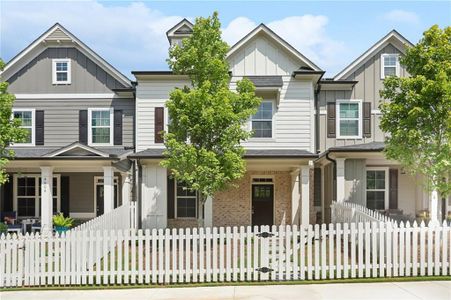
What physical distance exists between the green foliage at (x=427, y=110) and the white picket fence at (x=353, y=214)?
2.20 m

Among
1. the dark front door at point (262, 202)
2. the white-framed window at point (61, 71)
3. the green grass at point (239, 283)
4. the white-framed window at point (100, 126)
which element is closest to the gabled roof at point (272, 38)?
the dark front door at point (262, 202)

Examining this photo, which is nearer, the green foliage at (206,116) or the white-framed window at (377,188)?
the green foliage at (206,116)

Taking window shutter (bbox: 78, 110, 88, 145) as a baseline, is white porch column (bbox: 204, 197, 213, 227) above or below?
below

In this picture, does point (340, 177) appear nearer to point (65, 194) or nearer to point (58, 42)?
point (65, 194)

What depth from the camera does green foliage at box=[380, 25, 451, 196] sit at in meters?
12.6

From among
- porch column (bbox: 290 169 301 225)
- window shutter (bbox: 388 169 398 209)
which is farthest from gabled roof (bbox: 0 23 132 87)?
window shutter (bbox: 388 169 398 209)

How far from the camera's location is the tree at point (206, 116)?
43.9ft

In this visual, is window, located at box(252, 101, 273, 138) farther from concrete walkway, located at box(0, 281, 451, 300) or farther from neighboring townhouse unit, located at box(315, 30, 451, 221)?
concrete walkway, located at box(0, 281, 451, 300)

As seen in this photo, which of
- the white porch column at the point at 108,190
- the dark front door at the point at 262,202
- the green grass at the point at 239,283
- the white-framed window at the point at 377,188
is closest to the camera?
the green grass at the point at 239,283

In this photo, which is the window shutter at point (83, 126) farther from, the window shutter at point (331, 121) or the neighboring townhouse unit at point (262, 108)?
the window shutter at point (331, 121)

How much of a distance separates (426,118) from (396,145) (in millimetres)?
1248

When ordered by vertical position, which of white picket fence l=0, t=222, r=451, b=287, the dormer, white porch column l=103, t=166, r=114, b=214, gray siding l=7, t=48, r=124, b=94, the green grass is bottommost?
the green grass

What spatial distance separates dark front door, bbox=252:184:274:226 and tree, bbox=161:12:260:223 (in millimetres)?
5842

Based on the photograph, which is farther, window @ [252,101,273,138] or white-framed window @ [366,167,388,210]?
white-framed window @ [366,167,388,210]
